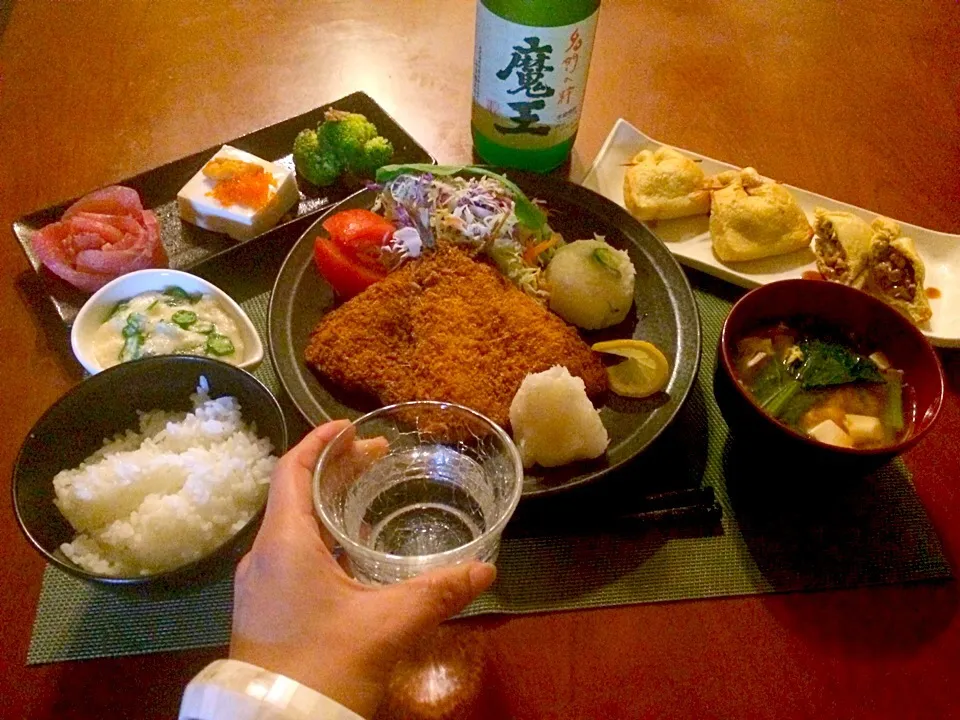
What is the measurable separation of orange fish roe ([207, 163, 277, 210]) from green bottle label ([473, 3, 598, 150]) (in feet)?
1.65

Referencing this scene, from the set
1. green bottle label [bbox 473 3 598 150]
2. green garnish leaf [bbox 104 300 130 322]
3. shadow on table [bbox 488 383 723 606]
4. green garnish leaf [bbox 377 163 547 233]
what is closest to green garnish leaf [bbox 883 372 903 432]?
shadow on table [bbox 488 383 723 606]

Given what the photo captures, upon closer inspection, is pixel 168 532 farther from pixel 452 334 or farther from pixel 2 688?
pixel 452 334

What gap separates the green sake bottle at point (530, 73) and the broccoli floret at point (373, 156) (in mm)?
220

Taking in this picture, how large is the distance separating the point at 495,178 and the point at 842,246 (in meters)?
0.75

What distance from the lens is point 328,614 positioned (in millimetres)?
785

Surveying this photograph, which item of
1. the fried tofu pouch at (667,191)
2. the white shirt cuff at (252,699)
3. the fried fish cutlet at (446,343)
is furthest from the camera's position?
the fried tofu pouch at (667,191)

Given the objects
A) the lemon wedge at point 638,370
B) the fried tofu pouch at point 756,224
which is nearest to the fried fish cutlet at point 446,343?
the lemon wedge at point 638,370

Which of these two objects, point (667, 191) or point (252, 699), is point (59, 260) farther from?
point (667, 191)

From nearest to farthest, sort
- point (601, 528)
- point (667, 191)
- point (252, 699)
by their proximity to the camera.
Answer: point (252, 699) → point (601, 528) → point (667, 191)

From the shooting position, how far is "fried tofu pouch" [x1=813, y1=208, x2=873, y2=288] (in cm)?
150

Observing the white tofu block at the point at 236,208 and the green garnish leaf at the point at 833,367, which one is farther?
the white tofu block at the point at 236,208

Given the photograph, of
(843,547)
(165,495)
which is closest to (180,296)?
(165,495)

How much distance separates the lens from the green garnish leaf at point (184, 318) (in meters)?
1.30

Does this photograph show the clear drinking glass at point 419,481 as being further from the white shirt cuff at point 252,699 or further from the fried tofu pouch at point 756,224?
the fried tofu pouch at point 756,224
